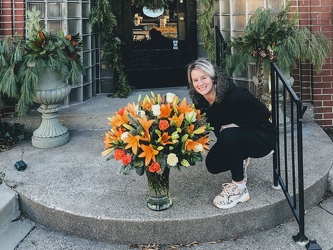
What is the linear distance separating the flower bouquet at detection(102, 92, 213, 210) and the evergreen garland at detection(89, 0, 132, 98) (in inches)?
114

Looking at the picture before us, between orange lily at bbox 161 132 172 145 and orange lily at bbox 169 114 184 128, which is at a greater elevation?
orange lily at bbox 169 114 184 128

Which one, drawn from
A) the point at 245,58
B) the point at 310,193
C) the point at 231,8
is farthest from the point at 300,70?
the point at 310,193

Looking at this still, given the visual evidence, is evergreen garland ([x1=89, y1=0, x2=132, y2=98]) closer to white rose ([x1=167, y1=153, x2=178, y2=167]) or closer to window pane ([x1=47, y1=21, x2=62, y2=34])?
window pane ([x1=47, y1=21, x2=62, y2=34])

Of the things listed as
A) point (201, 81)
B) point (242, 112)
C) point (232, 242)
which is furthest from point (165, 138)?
point (232, 242)

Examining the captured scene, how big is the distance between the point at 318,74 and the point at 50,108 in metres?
2.99

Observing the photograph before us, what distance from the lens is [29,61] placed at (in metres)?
3.87

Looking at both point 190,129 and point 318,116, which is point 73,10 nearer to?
point 190,129

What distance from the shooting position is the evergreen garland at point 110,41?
518 cm

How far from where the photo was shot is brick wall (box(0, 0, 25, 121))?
173 inches

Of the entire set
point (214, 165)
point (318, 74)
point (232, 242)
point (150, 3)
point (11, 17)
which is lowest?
point (232, 242)

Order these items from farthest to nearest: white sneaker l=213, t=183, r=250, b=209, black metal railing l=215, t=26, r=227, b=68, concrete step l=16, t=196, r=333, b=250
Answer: black metal railing l=215, t=26, r=227, b=68
white sneaker l=213, t=183, r=250, b=209
concrete step l=16, t=196, r=333, b=250

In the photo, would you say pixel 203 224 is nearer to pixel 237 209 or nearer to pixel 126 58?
pixel 237 209

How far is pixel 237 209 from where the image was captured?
2768 millimetres

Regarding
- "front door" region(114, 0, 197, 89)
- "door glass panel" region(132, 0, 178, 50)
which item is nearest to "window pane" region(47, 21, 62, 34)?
"front door" region(114, 0, 197, 89)
